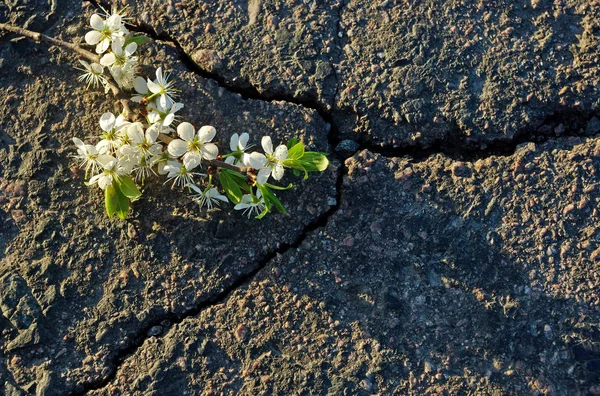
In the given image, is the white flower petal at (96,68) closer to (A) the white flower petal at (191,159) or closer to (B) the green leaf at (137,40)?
(B) the green leaf at (137,40)

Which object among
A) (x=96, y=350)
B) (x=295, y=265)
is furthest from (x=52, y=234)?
(x=295, y=265)

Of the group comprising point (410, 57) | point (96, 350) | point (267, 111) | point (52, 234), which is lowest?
point (96, 350)

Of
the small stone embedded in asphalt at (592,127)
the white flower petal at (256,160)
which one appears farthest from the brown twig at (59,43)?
the small stone embedded in asphalt at (592,127)

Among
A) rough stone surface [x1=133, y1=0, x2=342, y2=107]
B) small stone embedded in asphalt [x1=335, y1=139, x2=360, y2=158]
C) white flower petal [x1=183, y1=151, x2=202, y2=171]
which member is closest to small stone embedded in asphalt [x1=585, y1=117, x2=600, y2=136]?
small stone embedded in asphalt [x1=335, y1=139, x2=360, y2=158]

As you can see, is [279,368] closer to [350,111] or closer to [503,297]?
[503,297]

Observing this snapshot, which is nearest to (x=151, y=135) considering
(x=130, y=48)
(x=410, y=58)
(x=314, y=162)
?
(x=130, y=48)

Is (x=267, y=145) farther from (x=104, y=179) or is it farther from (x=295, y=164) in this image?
(x=104, y=179)
